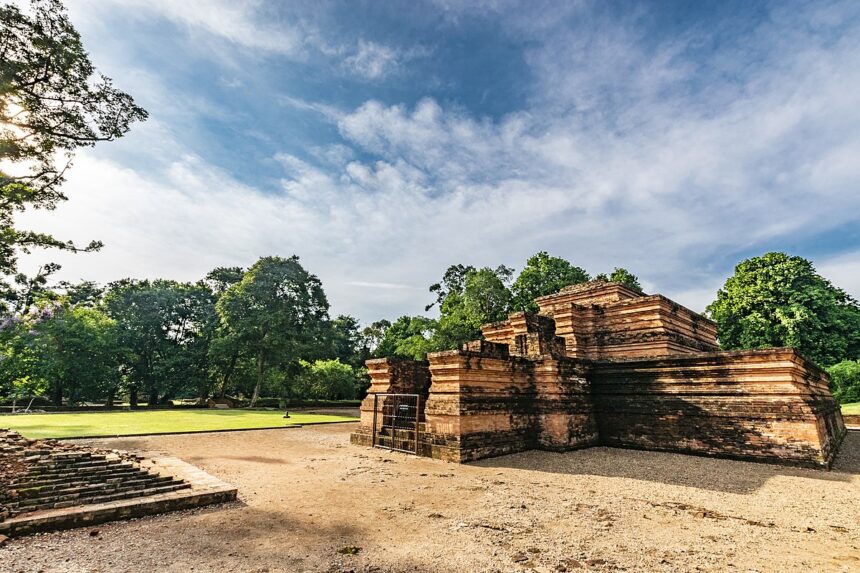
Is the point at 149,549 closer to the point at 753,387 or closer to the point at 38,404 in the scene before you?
the point at 753,387

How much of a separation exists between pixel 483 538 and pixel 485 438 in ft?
16.0

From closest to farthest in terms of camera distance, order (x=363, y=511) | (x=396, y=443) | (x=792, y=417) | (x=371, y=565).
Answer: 1. (x=371, y=565)
2. (x=363, y=511)
3. (x=792, y=417)
4. (x=396, y=443)

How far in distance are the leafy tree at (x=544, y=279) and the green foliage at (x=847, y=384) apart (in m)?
17.0

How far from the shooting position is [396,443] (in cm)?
1020

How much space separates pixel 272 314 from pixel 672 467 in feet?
100

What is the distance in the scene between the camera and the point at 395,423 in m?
11.6

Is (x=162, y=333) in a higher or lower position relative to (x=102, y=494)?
higher

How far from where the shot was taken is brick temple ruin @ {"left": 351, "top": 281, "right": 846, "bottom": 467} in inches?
335

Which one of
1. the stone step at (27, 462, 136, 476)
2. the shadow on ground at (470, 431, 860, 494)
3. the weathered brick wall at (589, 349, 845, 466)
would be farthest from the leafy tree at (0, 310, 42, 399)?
the weathered brick wall at (589, 349, 845, 466)

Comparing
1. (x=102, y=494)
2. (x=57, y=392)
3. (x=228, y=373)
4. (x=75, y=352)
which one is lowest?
(x=102, y=494)

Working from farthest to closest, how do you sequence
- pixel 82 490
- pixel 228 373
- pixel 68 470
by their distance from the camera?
pixel 228 373
pixel 68 470
pixel 82 490

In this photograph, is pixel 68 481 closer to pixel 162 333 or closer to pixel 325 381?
pixel 325 381

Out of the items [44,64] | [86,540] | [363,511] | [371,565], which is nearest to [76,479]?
[86,540]

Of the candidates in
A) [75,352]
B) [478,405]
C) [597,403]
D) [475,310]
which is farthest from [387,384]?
[75,352]
